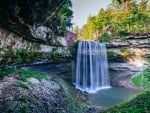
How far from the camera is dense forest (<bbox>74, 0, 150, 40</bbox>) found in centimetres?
2742

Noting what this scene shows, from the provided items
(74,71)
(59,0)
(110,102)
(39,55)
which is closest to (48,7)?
(59,0)

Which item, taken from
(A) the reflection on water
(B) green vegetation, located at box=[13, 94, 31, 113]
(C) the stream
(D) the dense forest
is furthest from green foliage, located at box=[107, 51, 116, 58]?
(B) green vegetation, located at box=[13, 94, 31, 113]

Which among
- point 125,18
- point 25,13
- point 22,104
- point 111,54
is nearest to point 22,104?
point 22,104

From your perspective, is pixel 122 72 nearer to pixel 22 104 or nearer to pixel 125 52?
pixel 125 52

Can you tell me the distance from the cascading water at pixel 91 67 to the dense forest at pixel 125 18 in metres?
3.89

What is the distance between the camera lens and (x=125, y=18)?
29828 millimetres

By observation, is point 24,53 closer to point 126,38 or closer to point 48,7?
point 48,7

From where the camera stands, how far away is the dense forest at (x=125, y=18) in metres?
27.4

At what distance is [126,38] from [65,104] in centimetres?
1546

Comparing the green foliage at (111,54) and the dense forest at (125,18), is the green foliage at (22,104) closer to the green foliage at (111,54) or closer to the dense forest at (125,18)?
the green foliage at (111,54)

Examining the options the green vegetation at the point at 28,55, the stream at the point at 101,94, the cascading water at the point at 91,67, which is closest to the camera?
the green vegetation at the point at 28,55

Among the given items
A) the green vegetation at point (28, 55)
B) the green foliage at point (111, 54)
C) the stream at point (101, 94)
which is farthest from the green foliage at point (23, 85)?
the green foliage at point (111, 54)

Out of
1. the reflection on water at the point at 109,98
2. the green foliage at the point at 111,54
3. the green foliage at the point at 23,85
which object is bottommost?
the reflection on water at the point at 109,98

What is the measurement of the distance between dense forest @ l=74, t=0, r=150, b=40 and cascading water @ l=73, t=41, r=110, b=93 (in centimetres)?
389
